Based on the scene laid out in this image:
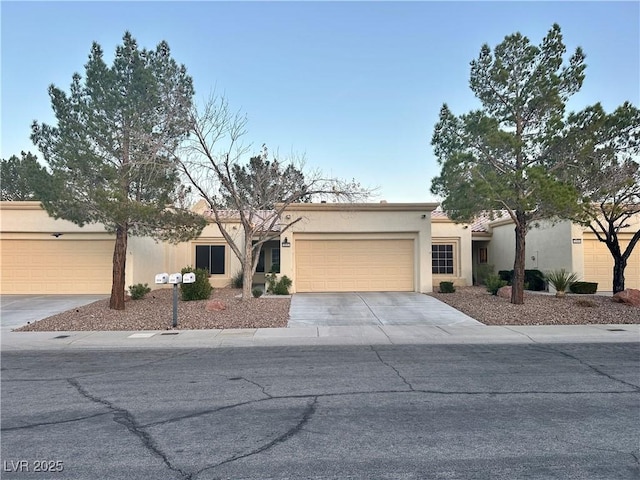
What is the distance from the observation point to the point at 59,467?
4.13 meters

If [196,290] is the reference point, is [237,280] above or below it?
above

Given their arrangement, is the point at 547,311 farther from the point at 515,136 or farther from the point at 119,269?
the point at 119,269

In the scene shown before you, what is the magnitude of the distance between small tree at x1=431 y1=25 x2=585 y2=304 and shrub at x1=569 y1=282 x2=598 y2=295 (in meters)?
4.99

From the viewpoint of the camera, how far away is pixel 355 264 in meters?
19.8

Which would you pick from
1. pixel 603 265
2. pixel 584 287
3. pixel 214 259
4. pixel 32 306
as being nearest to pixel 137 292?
pixel 32 306

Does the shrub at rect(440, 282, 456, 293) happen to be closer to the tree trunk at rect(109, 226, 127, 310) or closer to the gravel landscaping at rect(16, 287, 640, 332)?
the gravel landscaping at rect(16, 287, 640, 332)

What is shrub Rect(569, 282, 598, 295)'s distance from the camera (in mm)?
18516

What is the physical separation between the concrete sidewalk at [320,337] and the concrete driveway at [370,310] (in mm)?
860

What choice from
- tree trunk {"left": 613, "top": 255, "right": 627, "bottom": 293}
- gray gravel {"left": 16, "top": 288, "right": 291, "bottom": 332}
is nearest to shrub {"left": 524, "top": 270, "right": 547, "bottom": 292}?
tree trunk {"left": 613, "top": 255, "right": 627, "bottom": 293}

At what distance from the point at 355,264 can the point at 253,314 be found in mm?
7036

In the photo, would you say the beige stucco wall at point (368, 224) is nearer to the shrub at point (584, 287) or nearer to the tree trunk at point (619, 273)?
the shrub at point (584, 287)

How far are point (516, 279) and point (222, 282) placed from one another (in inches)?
548

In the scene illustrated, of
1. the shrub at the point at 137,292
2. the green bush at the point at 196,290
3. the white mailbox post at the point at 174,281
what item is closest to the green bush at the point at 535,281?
the green bush at the point at 196,290

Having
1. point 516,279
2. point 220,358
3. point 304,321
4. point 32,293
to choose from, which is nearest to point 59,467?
point 220,358
